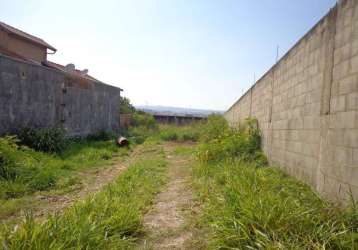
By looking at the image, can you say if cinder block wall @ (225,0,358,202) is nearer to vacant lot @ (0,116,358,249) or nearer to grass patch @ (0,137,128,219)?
vacant lot @ (0,116,358,249)

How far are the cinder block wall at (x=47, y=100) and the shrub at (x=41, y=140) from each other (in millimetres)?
247

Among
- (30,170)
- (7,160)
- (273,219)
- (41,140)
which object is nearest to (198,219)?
(273,219)

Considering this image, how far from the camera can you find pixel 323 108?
12.2ft

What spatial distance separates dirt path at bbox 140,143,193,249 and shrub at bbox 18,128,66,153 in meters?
3.64

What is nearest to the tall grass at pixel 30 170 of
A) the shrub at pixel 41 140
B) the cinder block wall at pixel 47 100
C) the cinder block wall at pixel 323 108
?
the shrub at pixel 41 140

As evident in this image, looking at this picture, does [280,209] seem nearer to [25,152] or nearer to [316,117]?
[316,117]

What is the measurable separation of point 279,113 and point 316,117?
177 cm

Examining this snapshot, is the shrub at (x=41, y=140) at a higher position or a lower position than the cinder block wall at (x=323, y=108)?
lower

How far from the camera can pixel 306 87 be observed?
14.5ft

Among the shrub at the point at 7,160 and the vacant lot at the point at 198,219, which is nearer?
the vacant lot at the point at 198,219

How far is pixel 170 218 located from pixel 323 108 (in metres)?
2.20

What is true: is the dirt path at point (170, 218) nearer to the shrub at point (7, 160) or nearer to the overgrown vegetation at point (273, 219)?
the overgrown vegetation at point (273, 219)

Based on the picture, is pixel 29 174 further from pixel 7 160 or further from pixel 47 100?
pixel 47 100

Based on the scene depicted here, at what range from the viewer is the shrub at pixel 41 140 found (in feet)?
25.2
